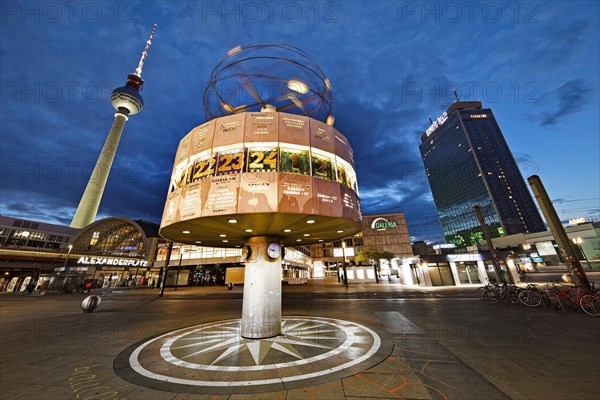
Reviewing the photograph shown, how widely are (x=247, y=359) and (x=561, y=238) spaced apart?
72.2ft

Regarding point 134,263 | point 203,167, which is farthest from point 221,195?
point 134,263

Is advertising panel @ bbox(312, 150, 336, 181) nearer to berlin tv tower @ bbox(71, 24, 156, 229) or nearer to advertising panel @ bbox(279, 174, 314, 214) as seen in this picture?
advertising panel @ bbox(279, 174, 314, 214)

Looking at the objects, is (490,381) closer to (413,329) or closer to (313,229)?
(413,329)

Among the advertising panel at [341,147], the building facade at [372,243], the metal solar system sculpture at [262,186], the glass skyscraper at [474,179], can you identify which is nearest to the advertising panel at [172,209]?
the metal solar system sculpture at [262,186]

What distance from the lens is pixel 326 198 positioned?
947cm

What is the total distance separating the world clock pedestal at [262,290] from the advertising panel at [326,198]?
3.73 meters

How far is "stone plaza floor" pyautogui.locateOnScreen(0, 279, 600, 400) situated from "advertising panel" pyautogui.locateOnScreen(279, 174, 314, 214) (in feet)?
17.0

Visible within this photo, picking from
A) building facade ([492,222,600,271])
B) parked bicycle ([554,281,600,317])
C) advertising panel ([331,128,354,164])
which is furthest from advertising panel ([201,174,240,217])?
building facade ([492,222,600,271])

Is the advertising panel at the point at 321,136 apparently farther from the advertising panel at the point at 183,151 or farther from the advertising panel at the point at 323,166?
the advertising panel at the point at 183,151

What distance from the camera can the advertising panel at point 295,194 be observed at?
8.73 metres

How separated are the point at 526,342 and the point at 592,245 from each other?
90.1 metres

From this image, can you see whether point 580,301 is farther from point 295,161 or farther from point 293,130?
point 293,130

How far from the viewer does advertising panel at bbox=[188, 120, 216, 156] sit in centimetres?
1020

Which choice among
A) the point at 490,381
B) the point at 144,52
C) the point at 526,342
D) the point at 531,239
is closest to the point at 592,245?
the point at 531,239
